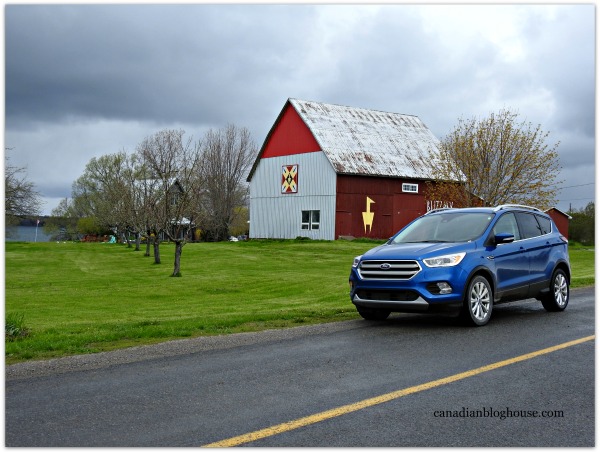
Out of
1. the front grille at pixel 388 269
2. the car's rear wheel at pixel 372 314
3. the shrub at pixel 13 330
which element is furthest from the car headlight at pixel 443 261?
the shrub at pixel 13 330

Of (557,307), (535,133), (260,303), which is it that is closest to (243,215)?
(535,133)

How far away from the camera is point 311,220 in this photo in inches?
1892

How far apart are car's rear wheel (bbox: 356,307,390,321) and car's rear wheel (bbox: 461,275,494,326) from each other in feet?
4.73

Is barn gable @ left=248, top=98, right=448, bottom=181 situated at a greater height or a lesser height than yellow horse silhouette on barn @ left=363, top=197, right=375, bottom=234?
greater

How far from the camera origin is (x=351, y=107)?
52438 mm

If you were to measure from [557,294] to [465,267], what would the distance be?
3042 mm

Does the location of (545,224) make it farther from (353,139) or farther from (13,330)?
(353,139)

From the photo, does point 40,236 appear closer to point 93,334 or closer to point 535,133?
Answer: point 535,133

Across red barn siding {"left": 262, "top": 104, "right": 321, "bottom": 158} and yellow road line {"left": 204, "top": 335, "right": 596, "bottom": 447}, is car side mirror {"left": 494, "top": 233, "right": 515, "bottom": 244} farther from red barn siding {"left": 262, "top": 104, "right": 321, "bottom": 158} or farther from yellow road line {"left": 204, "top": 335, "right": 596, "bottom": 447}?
red barn siding {"left": 262, "top": 104, "right": 321, "bottom": 158}

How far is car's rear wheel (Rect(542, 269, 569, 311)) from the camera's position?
12.5 meters

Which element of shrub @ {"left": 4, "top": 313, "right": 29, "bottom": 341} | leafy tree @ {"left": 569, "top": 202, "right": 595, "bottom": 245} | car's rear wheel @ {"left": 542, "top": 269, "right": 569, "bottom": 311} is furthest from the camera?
leafy tree @ {"left": 569, "top": 202, "right": 595, "bottom": 245}

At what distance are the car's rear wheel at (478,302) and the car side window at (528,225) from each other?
1855mm

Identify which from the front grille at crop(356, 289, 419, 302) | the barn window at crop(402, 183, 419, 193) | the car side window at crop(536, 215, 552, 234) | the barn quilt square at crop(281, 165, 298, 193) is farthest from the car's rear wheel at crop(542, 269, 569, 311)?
the barn quilt square at crop(281, 165, 298, 193)

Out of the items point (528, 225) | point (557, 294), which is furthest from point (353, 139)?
point (557, 294)
